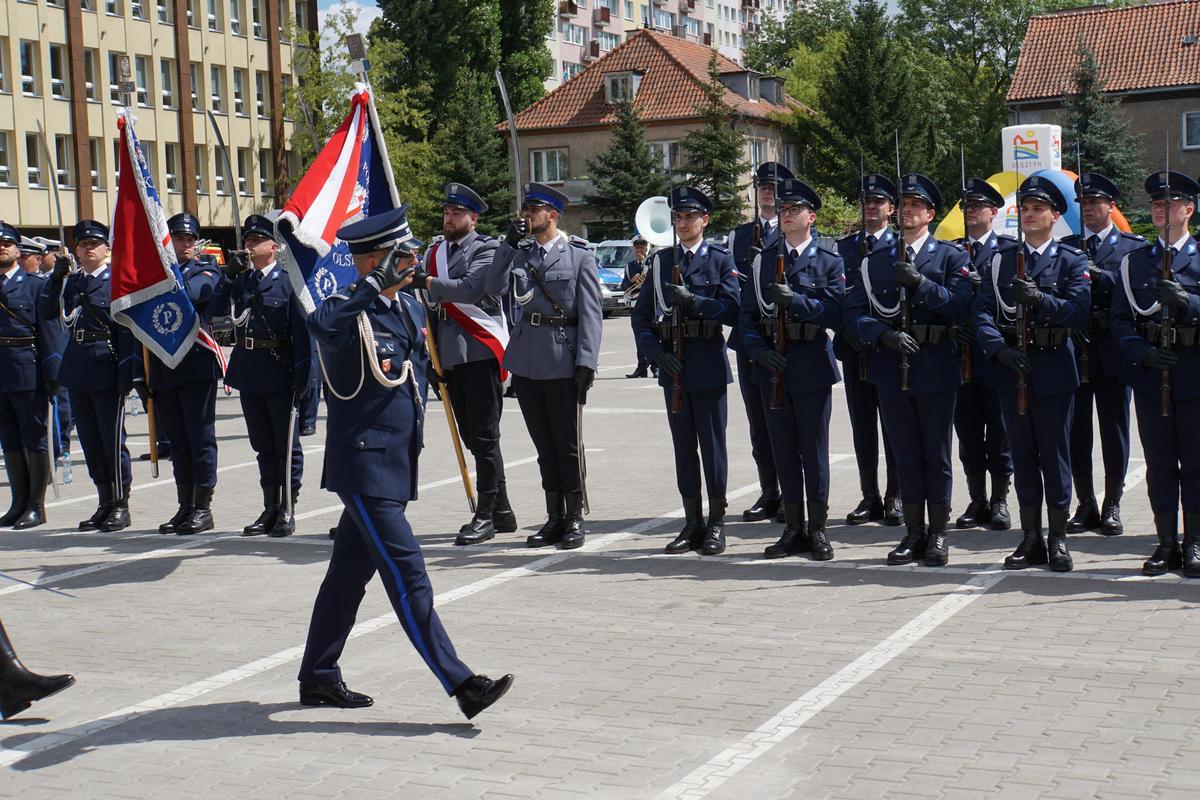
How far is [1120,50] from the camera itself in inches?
2504

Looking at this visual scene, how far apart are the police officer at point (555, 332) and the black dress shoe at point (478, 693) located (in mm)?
3995

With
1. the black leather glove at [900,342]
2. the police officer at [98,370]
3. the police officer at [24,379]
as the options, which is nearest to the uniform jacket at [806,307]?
the black leather glove at [900,342]

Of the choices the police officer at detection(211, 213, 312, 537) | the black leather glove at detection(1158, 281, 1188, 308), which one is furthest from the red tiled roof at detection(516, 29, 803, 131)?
the black leather glove at detection(1158, 281, 1188, 308)

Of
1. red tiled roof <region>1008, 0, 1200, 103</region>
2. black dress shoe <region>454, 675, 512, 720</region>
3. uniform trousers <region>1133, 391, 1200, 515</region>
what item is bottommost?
black dress shoe <region>454, 675, 512, 720</region>

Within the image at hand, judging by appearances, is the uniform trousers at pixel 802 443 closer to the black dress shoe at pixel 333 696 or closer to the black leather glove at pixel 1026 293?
the black leather glove at pixel 1026 293

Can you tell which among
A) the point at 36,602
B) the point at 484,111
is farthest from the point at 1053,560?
the point at 484,111

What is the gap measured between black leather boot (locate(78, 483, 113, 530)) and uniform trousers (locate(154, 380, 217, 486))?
62 centimetres

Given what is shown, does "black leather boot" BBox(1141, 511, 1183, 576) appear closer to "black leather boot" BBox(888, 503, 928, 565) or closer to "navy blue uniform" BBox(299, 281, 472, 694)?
"black leather boot" BBox(888, 503, 928, 565)

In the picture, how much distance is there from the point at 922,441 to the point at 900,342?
25.1 inches

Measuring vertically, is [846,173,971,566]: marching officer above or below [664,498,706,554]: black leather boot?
above

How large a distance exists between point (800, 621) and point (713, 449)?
2.05 metres

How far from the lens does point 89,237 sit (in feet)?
38.5

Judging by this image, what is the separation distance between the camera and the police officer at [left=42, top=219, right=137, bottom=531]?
11484 millimetres

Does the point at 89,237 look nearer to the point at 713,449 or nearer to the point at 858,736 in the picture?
the point at 713,449
